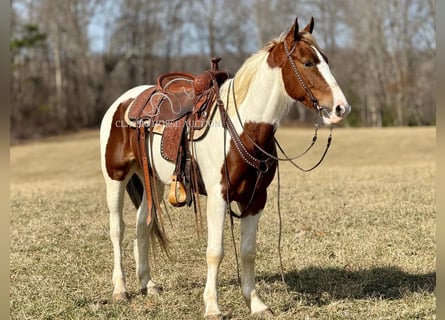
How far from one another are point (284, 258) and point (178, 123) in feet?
6.94

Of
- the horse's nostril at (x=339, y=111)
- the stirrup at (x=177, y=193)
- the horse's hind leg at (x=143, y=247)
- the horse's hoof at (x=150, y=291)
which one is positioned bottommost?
the horse's hoof at (x=150, y=291)

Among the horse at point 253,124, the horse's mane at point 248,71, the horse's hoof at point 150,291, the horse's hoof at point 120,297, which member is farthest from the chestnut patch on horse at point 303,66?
the horse's hoof at point 120,297

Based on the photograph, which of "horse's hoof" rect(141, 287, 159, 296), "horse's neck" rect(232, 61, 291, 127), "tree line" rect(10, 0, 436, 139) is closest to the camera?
"horse's neck" rect(232, 61, 291, 127)

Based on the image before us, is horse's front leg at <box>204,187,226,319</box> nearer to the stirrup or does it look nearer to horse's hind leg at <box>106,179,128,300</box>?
the stirrup

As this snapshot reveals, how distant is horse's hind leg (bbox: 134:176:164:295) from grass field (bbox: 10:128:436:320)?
0.51 ft

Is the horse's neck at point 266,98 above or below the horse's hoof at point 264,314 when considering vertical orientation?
above

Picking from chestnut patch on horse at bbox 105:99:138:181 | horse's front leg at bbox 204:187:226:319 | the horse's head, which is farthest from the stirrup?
the horse's head

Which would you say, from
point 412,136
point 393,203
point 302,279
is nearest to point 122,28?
point 412,136

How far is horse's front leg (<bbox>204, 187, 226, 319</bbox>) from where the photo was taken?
12.6 ft

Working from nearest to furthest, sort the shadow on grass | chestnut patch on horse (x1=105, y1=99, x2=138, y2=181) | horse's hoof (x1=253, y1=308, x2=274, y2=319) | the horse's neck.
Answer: the horse's neck, horse's hoof (x1=253, y1=308, x2=274, y2=319), the shadow on grass, chestnut patch on horse (x1=105, y1=99, x2=138, y2=181)

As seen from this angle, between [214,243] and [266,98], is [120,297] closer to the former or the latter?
[214,243]

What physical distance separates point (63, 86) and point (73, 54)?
2.34 metres

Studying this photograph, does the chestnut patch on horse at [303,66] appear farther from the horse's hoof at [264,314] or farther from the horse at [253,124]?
the horse's hoof at [264,314]

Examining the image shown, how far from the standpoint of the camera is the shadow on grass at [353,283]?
14.3 ft
